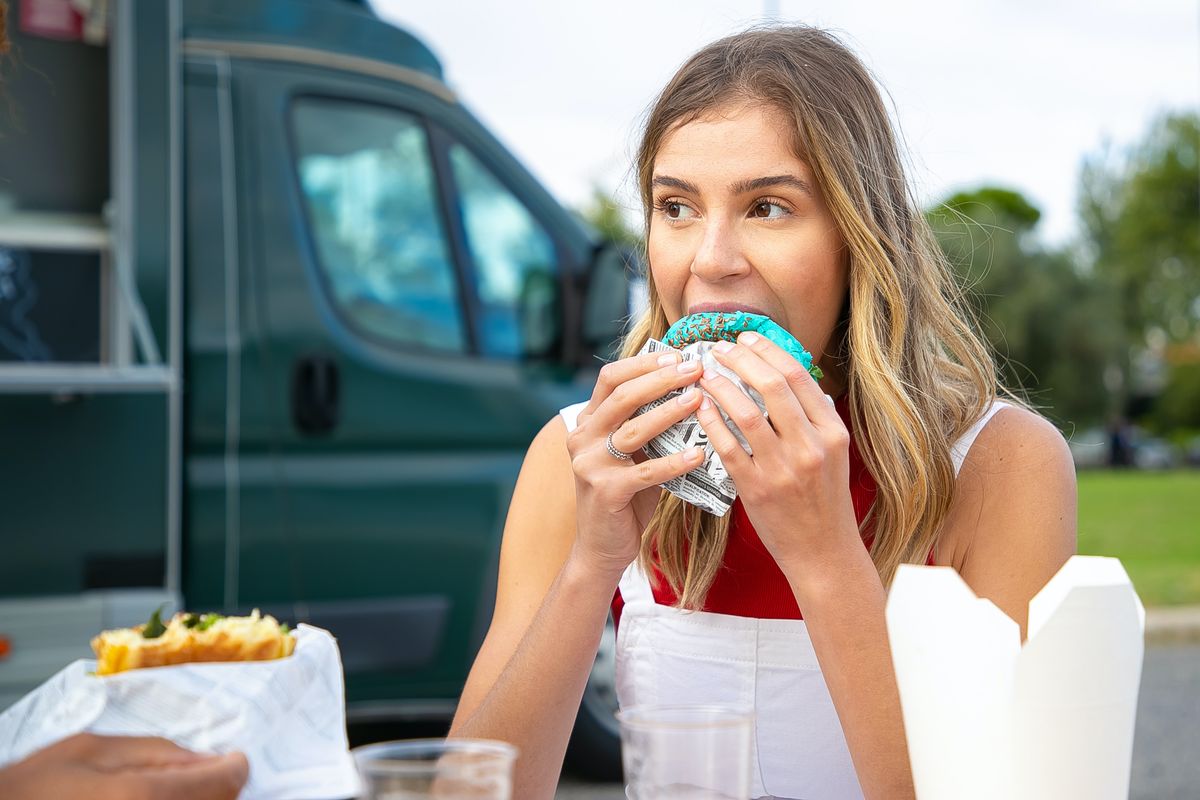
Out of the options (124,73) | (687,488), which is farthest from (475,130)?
(687,488)

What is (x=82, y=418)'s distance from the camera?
3.75 metres

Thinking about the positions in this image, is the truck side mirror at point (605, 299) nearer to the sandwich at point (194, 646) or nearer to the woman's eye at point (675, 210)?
the woman's eye at point (675, 210)

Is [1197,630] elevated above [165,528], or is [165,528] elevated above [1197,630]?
[165,528]

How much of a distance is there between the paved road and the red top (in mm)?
3021

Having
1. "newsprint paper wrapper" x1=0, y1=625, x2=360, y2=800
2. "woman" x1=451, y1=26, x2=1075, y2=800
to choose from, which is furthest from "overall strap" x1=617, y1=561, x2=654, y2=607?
"newsprint paper wrapper" x1=0, y1=625, x2=360, y2=800

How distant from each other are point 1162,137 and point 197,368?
3259cm

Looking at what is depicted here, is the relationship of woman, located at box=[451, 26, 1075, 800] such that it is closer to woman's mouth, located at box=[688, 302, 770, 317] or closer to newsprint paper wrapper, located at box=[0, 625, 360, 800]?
woman's mouth, located at box=[688, 302, 770, 317]

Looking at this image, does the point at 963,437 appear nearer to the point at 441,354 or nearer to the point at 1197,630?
the point at 441,354

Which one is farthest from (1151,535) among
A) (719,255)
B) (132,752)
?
(132,752)

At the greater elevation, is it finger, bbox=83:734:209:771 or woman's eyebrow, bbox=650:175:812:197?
woman's eyebrow, bbox=650:175:812:197

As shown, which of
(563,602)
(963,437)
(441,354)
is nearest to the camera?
(563,602)

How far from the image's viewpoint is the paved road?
4902 mm

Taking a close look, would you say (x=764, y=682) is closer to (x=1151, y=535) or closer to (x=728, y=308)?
(x=728, y=308)

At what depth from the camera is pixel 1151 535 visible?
14.5 meters
